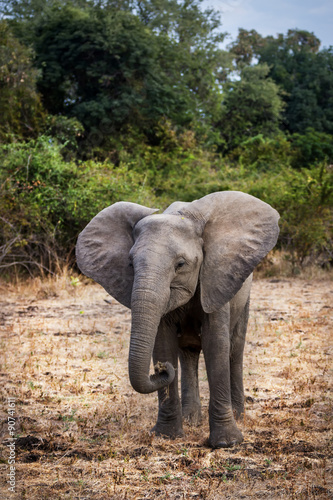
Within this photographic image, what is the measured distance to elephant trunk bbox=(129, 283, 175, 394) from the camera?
3.68 m

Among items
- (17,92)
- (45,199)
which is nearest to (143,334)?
(45,199)

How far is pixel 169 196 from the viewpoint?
15.5 metres

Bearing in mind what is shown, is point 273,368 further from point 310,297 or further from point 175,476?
point 310,297

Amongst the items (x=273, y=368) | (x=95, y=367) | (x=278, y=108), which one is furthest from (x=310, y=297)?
(x=278, y=108)

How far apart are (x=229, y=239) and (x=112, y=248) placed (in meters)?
0.94

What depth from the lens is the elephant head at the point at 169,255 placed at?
3.75m

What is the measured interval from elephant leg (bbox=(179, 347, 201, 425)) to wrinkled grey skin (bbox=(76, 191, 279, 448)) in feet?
0.95

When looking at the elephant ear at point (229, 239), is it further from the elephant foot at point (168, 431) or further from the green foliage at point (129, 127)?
the green foliage at point (129, 127)

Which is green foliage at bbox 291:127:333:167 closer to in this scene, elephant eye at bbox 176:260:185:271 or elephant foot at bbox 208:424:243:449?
elephant foot at bbox 208:424:243:449

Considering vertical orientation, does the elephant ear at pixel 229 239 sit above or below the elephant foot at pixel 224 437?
above

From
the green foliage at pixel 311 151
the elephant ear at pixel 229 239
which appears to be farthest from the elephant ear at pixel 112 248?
the green foliage at pixel 311 151

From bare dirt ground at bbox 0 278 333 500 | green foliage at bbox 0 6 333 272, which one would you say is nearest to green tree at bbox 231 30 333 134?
green foliage at bbox 0 6 333 272

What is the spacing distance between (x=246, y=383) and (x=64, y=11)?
16.6m

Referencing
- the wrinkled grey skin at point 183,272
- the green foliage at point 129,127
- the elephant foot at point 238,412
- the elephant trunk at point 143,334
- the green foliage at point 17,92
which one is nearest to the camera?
the elephant trunk at point 143,334
